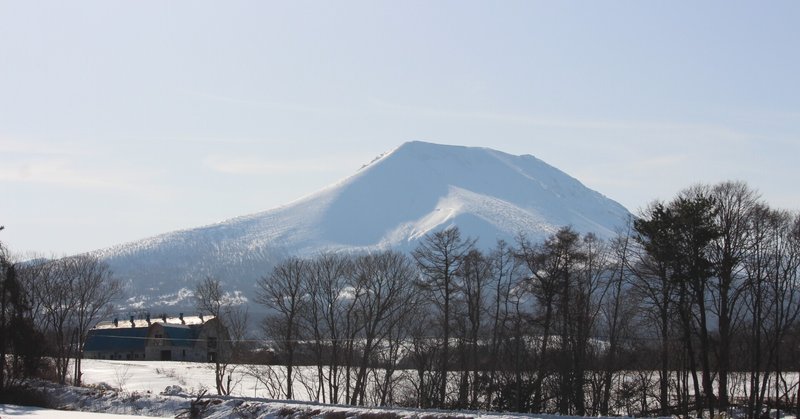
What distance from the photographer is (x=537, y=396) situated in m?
52.3

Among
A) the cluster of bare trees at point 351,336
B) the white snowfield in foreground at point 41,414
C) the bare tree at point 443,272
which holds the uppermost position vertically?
the bare tree at point 443,272

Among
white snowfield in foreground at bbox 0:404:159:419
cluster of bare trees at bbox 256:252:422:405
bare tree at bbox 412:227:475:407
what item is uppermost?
bare tree at bbox 412:227:475:407

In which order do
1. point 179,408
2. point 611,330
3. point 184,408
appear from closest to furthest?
1. point 184,408
2. point 179,408
3. point 611,330

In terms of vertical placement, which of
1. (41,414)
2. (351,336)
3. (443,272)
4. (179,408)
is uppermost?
(443,272)

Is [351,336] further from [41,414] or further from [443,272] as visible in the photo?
[41,414]

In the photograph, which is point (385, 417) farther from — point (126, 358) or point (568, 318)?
point (126, 358)

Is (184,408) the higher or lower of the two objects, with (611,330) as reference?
lower

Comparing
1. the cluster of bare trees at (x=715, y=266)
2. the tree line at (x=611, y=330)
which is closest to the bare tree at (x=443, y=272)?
the tree line at (x=611, y=330)

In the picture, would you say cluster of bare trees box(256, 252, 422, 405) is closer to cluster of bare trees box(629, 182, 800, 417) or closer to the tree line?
the tree line

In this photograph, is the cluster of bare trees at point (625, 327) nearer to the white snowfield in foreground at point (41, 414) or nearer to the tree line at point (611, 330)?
the tree line at point (611, 330)

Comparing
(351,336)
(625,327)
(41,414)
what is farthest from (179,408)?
(625,327)

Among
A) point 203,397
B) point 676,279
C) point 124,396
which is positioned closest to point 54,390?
point 124,396

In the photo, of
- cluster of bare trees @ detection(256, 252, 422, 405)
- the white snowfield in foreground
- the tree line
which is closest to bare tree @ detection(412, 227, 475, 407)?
the tree line

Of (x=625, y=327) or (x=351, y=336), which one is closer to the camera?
(x=625, y=327)
